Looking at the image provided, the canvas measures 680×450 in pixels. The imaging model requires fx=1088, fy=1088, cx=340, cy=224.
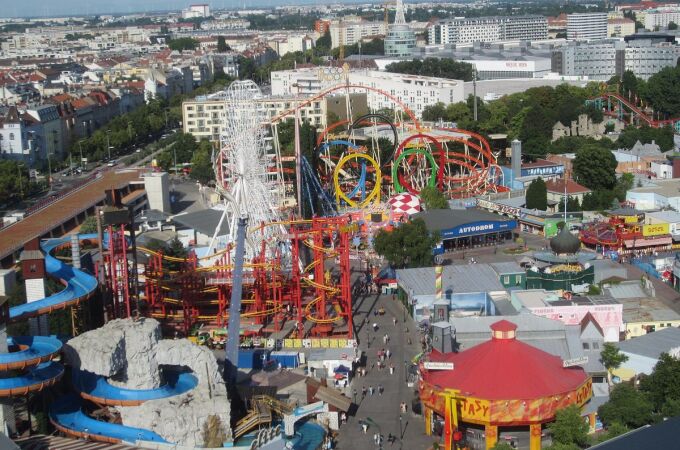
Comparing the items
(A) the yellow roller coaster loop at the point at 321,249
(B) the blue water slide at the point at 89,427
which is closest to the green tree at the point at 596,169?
(A) the yellow roller coaster loop at the point at 321,249

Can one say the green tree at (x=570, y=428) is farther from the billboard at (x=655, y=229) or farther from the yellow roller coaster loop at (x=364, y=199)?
the yellow roller coaster loop at (x=364, y=199)

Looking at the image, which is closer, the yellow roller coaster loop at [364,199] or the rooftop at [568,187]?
the rooftop at [568,187]

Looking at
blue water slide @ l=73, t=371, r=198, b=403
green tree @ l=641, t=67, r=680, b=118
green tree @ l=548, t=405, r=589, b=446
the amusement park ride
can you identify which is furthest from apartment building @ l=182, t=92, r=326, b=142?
green tree @ l=548, t=405, r=589, b=446

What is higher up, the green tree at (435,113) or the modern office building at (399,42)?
the modern office building at (399,42)

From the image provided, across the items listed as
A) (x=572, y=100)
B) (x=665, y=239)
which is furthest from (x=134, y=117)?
(x=665, y=239)

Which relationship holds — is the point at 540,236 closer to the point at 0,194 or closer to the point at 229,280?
the point at 229,280

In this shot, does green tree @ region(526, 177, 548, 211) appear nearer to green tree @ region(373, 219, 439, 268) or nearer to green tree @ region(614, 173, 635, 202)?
green tree @ region(614, 173, 635, 202)
